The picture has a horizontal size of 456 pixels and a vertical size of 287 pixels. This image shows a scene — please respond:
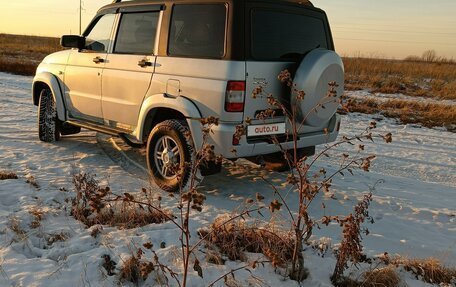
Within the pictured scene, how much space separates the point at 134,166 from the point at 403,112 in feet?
27.3

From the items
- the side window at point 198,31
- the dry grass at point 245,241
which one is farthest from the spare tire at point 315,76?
the dry grass at point 245,241

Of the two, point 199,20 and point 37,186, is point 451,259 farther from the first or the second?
point 37,186

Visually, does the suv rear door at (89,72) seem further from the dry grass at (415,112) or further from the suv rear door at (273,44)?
the dry grass at (415,112)

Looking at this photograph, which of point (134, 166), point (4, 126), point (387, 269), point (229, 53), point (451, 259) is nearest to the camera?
point (387, 269)

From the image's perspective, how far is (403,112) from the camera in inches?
449

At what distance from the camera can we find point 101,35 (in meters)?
5.57

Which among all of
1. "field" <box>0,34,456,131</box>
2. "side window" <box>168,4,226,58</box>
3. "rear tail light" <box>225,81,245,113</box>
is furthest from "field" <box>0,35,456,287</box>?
Result: "side window" <box>168,4,226,58</box>

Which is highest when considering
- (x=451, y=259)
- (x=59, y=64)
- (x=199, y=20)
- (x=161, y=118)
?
(x=199, y=20)

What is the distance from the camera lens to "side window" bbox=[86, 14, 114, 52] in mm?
5438

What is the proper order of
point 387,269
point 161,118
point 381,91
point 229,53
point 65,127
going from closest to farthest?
point 387,269, point 229,53, point 161,118, point 65,127, point 381,91

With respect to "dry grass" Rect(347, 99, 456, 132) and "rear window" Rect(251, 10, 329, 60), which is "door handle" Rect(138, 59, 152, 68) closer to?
"rear window" Rect(251, 10, 329, 60)

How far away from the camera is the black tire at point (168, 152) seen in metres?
4.39

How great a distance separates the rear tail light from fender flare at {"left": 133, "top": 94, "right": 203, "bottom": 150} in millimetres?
331

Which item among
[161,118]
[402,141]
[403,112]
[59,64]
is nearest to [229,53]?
[161,118]
